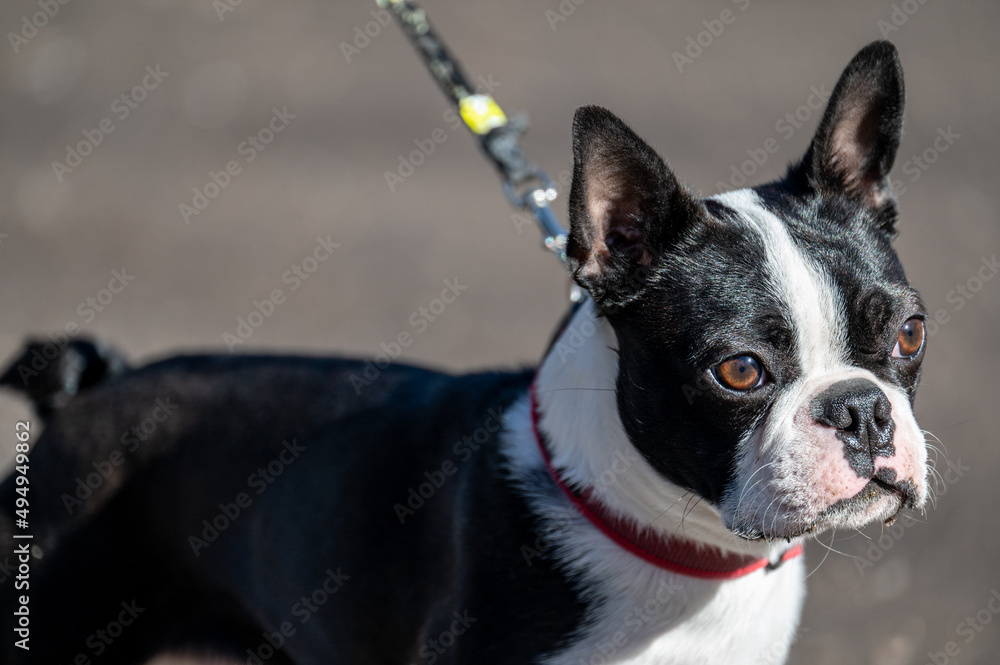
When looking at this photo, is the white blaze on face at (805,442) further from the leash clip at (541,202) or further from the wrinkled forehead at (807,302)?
the leash clip at (541,202)

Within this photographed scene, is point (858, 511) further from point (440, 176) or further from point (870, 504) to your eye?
point (440, 176)

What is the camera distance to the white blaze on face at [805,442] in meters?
2.25

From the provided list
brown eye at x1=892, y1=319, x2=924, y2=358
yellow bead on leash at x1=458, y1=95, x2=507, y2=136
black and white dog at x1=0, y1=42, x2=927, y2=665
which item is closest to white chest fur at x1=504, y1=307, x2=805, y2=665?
black and white dog at x1=0, y1=42, x2=927, y2=665

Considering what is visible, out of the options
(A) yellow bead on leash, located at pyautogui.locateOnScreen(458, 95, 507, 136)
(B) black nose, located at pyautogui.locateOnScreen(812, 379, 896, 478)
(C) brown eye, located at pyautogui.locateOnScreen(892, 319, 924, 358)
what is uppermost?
(A) yellow bead on leash, located at pyautogui.locateOnScreen(458, 95, 507, 136)

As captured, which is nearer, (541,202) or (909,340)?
(909,340)

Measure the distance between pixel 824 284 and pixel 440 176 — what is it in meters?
5.67

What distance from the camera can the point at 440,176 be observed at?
25.3 feet

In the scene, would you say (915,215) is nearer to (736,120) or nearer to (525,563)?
(736,120)

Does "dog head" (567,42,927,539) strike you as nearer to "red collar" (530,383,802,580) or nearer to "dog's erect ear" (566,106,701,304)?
"dog's erect ear" (566,106,701,304)

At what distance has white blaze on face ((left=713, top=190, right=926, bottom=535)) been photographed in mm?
2252

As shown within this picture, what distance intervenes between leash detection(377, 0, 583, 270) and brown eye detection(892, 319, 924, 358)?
1.41 meters

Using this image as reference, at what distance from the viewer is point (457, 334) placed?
20.4 ft

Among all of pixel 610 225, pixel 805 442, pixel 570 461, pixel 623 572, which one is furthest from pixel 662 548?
pixel 610 225

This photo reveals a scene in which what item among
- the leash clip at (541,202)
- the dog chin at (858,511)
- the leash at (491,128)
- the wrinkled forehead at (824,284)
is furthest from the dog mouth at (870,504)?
the leash at (491,128)
